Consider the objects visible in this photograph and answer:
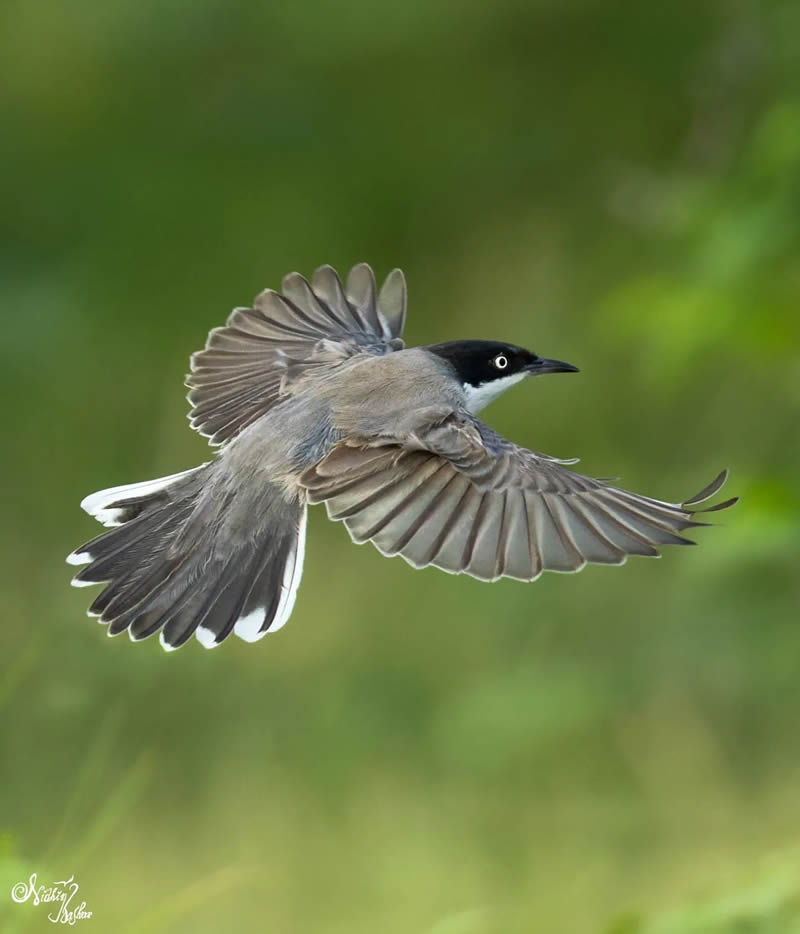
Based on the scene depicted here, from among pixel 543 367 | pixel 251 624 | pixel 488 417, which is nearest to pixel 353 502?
pixel 251 624

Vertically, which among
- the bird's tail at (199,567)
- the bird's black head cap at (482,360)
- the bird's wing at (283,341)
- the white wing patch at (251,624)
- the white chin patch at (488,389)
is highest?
the bird's wing at (283,341)

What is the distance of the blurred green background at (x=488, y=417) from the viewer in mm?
5445

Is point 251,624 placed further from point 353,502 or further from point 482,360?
point 482,360

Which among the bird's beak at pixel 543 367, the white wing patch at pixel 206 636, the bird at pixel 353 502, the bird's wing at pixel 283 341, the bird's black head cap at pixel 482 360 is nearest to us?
the bird at pixel 353 502

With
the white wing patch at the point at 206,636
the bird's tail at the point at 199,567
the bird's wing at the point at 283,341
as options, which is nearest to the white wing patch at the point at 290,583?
the bird's tail at the point at 199,567

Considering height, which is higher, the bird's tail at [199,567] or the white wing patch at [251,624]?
the bird's tail at [199,567]

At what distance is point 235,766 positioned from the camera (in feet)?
21.0

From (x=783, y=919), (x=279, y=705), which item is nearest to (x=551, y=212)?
(x=279, y=705)

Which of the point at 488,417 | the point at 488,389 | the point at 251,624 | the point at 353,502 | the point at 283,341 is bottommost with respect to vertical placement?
the point at 251,624

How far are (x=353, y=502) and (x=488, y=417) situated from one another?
16.9ft

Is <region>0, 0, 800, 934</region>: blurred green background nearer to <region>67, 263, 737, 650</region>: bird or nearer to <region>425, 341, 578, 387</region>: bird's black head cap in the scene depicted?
<region>67, 263, 737, 650</region>: bird

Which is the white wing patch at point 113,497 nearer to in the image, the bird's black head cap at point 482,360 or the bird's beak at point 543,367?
the bird's black head cap at point 482,360

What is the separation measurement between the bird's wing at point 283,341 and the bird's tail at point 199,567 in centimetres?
58

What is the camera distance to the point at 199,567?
475 cm
